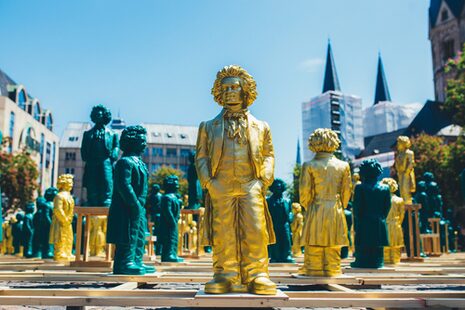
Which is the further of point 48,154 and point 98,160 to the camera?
point 48,154

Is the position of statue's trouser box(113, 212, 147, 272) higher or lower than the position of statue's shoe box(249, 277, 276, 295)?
higher

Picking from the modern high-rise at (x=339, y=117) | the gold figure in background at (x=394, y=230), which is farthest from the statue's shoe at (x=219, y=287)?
the modern high-rise at (x=339, y=117)

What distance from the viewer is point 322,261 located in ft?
24.2

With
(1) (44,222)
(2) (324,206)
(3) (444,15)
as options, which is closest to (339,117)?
(3) (444,15)

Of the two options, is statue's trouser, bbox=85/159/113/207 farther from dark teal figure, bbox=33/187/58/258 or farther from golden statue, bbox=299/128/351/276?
dark teal figure, bbox=33/187/58/258

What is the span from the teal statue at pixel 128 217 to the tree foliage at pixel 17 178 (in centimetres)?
2459

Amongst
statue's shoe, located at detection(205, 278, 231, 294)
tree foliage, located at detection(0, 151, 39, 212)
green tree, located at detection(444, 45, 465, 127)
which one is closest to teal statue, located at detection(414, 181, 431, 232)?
green tree, located at detection(444, 45, 465, 127)

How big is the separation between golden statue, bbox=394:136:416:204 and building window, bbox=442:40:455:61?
2025 inches

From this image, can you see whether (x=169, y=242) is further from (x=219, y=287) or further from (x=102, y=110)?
(x=219, y=287)

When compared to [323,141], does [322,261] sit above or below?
below

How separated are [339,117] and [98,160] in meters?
50.7

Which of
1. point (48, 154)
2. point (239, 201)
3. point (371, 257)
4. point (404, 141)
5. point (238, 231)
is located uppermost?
point (48, 154)

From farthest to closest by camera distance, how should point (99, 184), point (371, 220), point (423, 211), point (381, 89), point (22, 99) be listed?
point (381, 89) < point (22, 99) < point (423, 211) < point (99, 184) < point (371, 220)

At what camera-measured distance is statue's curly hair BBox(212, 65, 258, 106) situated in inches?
206
